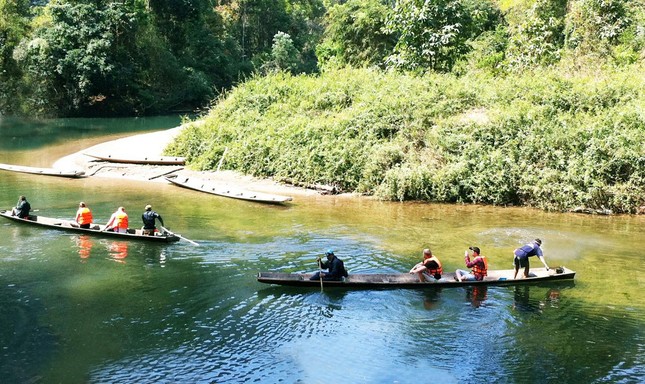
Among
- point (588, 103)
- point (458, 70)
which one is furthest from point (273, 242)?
point (458, 70)

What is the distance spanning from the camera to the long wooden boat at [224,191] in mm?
24188

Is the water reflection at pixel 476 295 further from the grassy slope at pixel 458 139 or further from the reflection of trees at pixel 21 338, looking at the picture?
the grassy slope at pixel 458 139

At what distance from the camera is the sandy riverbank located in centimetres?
2769

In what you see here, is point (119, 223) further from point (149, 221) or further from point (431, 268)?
point (431, 268)

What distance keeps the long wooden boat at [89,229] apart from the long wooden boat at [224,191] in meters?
5.96

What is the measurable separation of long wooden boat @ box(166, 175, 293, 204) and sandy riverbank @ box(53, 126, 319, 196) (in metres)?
1.17

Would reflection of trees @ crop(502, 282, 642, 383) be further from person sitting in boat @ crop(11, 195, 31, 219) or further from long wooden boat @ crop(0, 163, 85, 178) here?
long wooden boat @ crop(0, 163, 85, 178)

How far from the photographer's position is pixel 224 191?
25609mm

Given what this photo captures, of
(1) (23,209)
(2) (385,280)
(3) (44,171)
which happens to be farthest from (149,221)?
(3) (44,171)

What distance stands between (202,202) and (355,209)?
611 centimetres

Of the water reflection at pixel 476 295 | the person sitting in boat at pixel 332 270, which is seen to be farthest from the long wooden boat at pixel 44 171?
the water reflection at pixel 476 295

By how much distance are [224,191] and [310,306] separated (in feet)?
40.1

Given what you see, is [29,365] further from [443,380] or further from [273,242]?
[273,242]

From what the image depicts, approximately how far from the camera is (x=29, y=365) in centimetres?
1108
